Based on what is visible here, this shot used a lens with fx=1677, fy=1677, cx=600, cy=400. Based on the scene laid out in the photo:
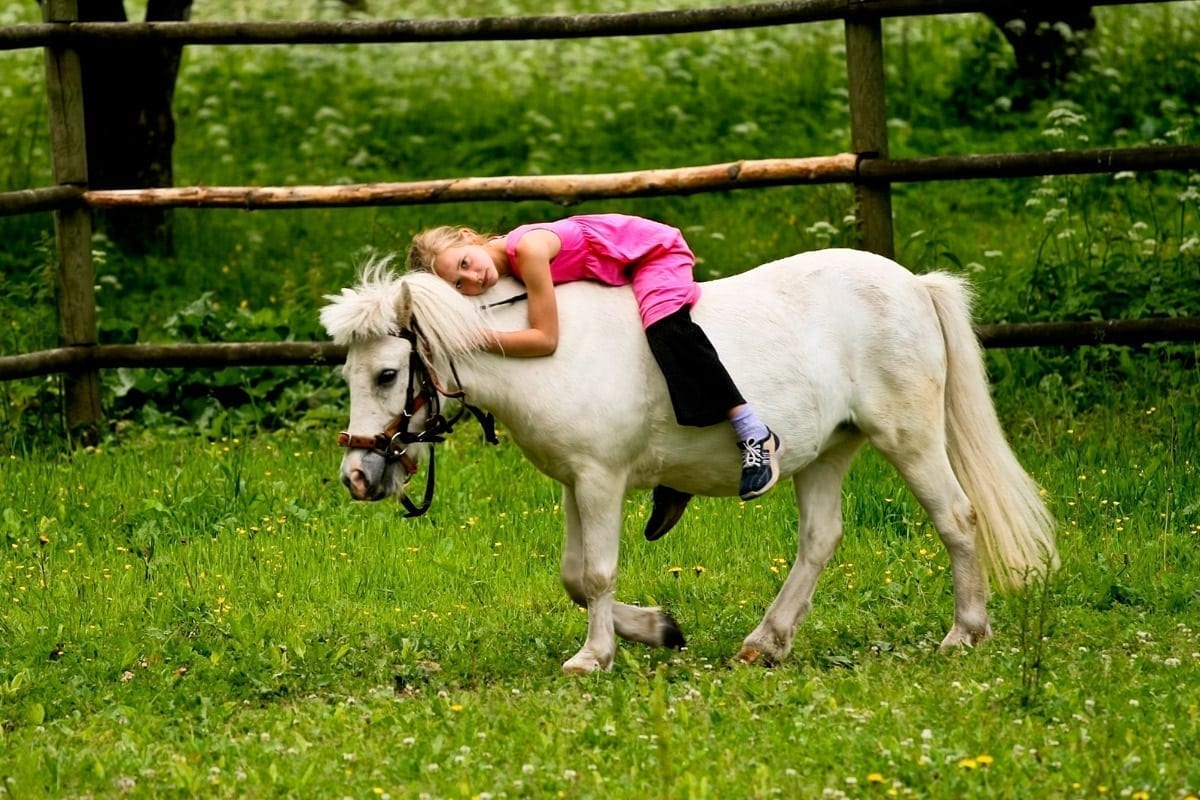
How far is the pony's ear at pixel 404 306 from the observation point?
4988 mm

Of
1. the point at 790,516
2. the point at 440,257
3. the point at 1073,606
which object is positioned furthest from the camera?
the point at 790,516

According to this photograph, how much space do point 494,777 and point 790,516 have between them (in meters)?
3.04

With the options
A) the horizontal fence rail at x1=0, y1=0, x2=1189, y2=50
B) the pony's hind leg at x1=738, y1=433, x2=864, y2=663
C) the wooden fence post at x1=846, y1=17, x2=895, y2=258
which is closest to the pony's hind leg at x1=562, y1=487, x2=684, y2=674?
the pony's hind leg at x1=738, y1=433, x2=864, y2=663

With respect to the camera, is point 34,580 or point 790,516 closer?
point 34,580

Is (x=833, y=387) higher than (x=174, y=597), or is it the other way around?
(x=833, y=387)

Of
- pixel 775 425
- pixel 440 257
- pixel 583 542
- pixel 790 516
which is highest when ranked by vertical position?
pixel 440 257

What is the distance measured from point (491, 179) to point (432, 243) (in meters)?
2.57

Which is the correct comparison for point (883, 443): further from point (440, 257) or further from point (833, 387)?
point (440, 257)

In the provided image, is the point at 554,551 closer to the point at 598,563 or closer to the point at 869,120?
the point at 598,563

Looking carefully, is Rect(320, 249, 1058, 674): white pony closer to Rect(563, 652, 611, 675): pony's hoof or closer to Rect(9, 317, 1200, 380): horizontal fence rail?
Rect(563, 652, 611, 675): pony's hoof

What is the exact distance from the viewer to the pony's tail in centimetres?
564

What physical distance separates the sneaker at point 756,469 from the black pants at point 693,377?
0.14m

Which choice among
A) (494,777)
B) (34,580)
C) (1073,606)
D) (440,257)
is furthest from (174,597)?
(1073,606)

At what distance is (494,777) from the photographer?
4.21 metres
